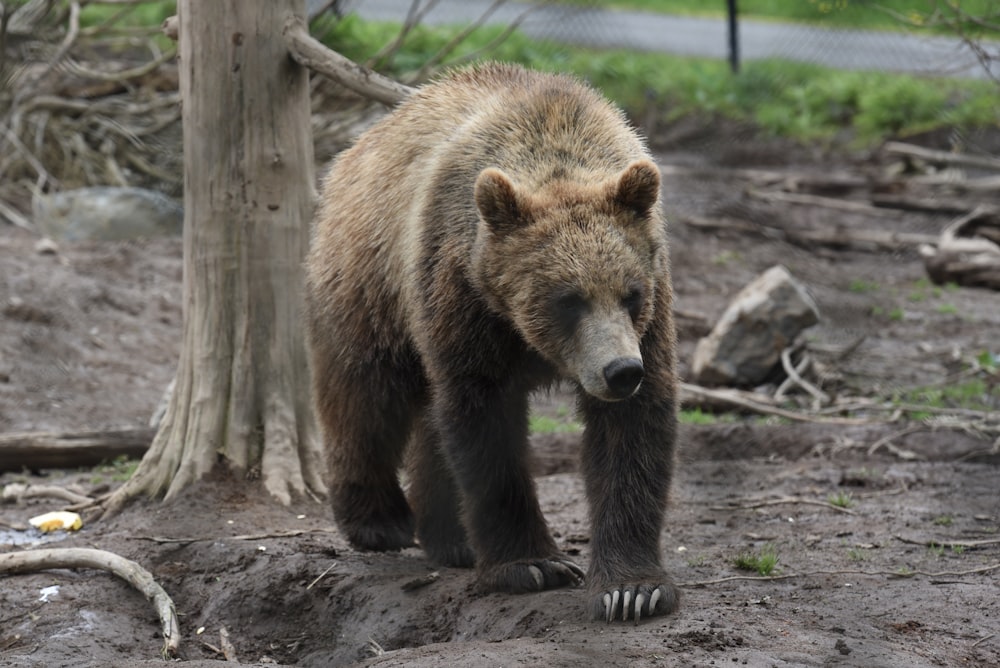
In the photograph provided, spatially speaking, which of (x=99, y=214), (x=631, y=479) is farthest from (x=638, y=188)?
(x=99, y=214)

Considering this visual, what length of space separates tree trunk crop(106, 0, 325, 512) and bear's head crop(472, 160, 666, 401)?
1736mm

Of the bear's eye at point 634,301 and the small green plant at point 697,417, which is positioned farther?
the small green plant at point 697,417

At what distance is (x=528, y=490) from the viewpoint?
4.47 m

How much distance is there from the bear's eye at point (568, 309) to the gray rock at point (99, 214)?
7028mm

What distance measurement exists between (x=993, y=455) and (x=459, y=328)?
3.58m

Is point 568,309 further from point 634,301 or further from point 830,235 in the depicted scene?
point 830,235

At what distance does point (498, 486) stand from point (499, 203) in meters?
1.06

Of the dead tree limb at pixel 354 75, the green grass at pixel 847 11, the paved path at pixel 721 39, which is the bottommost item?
the dead tree limb at pixel 354 75

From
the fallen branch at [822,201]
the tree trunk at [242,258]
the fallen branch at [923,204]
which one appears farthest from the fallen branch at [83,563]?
the fallen branch at [923,204]

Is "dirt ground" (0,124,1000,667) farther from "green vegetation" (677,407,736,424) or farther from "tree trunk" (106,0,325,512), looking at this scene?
"tree trunk" (106,0,325,512)

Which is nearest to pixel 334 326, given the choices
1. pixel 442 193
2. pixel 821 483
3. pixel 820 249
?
pixel 442 193

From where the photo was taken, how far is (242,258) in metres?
5.58

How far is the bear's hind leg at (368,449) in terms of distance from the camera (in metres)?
5.01

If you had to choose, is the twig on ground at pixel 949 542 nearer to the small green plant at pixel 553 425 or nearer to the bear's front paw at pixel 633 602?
the bear's front paw at pixel 633 602
